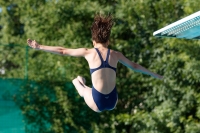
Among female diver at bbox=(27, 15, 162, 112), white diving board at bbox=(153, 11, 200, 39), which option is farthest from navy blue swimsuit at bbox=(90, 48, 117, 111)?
white diving board at bbox=(153, 11, 200, 39)

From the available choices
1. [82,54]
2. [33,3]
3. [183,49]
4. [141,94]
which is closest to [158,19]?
[183,49]

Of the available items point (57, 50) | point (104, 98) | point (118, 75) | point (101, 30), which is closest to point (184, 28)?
point (101, 30)

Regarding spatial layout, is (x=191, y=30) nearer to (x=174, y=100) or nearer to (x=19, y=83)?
(x=174, y=100)

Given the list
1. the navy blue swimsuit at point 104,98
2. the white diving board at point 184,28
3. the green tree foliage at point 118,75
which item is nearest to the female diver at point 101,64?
the navy blue swimsuit at point 104,98

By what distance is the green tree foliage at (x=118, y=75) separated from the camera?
32.3 ft

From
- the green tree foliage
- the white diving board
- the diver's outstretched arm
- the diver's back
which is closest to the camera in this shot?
the diver's outstretched arm

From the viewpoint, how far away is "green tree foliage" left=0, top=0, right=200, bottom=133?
9836 mm

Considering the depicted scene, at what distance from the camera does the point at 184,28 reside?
6.75 m

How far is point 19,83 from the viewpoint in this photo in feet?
34.6

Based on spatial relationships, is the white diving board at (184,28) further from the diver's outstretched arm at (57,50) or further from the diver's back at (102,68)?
the diver's outstretched arm at (57,50)

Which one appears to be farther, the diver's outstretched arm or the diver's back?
the diver's back

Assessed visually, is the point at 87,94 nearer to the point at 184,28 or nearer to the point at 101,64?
the point at 101,64

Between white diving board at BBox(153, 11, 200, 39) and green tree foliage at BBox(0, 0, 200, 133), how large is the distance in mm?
2233

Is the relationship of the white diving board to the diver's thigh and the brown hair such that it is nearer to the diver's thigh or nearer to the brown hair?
the brown hair
